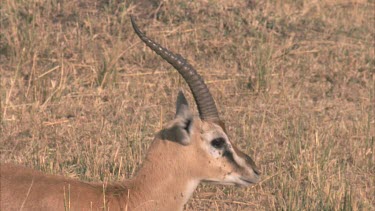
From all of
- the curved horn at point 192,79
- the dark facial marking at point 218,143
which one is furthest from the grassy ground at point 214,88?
Result: the curved horn at point 192,79

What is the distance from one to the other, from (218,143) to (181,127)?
0.33 meters

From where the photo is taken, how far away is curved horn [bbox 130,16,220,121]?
22.6 feet

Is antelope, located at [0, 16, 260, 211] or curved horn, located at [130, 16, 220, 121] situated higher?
curved horn, located at [130, 16, 220, 121]

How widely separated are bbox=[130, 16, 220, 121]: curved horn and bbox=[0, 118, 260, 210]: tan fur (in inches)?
3.7

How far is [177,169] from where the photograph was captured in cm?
679

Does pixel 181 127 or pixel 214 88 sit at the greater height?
pixel 181 127

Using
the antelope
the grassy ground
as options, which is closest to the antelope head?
the antelope

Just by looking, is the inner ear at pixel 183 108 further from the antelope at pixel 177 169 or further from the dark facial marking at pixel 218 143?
the dark facial marking at pixel 218 143

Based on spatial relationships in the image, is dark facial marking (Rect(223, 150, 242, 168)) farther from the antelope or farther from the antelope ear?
the antelope ear

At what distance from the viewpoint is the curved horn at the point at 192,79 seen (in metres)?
6.88

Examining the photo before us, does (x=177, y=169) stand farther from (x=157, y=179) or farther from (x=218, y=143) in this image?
(x=218, y=143)

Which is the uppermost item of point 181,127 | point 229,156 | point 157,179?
point 181,127

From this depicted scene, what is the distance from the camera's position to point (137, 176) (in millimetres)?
6848

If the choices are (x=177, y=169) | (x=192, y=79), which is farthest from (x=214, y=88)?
(x=177, y=169)
